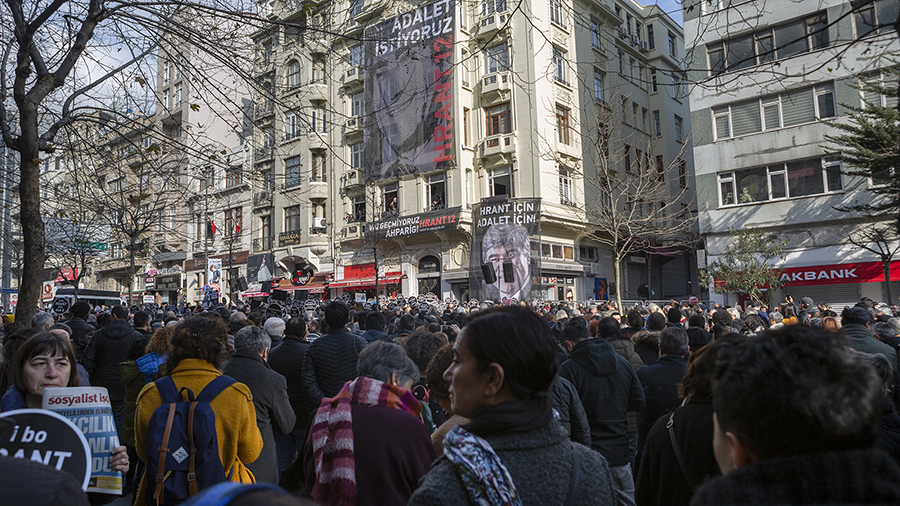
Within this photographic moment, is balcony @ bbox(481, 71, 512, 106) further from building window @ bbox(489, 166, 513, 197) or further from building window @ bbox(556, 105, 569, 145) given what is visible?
building window @ bbox(489, 166, 513, 197)

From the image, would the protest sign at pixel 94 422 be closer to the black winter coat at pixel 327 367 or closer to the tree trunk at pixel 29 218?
the black winter coat at pixel 327 367

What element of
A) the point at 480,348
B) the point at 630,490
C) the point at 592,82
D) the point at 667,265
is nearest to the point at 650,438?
the point at 480,348

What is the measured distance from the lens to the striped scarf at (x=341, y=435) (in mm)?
2539

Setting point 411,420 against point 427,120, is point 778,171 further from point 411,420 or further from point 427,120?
point 411,420

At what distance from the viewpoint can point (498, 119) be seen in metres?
31.5

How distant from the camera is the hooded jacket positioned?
4.57 m

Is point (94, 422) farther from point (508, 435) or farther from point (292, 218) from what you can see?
point (292, 218)

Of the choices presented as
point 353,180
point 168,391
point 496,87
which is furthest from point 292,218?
point 168,391

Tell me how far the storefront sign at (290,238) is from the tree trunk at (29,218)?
3117 cm

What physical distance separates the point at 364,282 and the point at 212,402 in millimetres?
30693

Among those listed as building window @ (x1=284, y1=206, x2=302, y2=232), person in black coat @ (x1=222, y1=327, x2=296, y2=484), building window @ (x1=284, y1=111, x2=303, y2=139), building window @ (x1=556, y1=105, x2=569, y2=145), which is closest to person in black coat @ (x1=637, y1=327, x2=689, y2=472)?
person in black coat @ (x1=222, y1=327, x2=296, y2=484)

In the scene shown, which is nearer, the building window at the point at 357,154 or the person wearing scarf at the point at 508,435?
the person wearing scarf at the point at 508,435

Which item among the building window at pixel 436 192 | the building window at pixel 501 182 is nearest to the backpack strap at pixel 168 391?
the building window at pixel 501 182

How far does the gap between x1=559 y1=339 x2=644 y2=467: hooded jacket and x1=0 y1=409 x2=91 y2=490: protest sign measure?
359 cm
